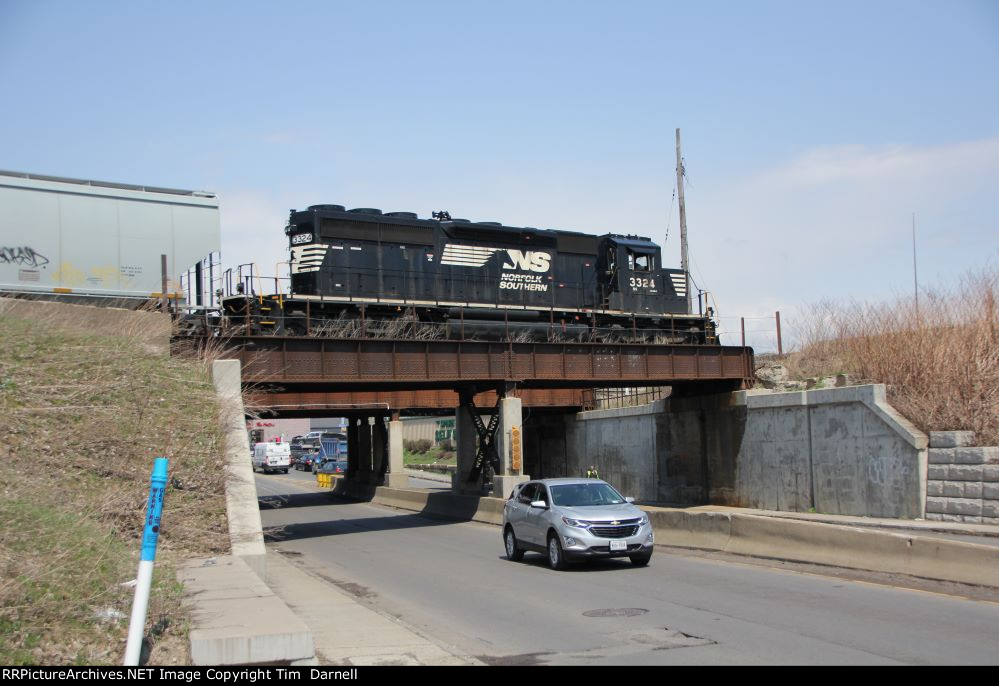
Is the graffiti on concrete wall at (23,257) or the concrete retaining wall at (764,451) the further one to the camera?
the concrete retaining wall at (764,451)

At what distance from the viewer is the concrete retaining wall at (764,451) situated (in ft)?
80.1

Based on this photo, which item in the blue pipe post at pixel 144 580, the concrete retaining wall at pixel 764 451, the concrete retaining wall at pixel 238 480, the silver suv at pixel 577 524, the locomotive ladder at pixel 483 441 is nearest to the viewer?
the blue pipe post at pixel 144 580

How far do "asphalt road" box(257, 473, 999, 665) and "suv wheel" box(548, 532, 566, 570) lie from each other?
224mm

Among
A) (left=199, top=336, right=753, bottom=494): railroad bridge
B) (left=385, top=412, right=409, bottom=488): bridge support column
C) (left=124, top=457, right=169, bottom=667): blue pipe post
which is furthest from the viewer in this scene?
(left=385, top=412, right=409, bottom=488): bridge support column

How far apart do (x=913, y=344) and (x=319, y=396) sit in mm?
25697

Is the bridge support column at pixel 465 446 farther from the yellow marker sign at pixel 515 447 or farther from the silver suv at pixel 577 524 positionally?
the silver suv at pixel 577 524

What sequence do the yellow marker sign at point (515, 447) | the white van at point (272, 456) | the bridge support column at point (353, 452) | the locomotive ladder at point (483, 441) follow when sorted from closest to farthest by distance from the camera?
the yellow marker sign at point (515, 447) → the locomotive ladder at point (483, 441) → the bridge support column at point (353, 452) → the white van at point (272, 456)

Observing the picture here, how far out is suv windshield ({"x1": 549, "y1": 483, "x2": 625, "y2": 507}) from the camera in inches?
634

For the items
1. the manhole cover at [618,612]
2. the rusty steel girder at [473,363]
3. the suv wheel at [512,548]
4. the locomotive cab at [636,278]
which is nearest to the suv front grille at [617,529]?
the suv wheel at [512,548]

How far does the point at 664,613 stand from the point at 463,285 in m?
20.8

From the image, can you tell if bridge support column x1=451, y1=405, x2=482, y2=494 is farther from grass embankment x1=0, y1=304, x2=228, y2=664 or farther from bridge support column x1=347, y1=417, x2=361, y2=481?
bridge support column x1=347, y1=417, x2=361, y2=481

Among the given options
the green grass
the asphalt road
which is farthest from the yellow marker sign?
the green grass

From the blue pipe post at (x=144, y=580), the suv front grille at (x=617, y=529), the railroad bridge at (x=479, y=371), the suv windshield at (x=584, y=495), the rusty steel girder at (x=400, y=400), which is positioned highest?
the railroad bridge at (x=479, y=371)

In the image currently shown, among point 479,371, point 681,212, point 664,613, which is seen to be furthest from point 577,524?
point 681,212
